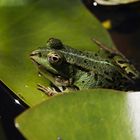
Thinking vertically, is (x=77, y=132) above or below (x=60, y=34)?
below

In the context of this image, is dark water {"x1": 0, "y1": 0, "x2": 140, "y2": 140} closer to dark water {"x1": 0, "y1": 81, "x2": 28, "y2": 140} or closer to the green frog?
the green frog

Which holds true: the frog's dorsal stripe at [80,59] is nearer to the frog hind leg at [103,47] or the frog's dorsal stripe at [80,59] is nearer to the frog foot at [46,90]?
the frog hind leg at [103,47]

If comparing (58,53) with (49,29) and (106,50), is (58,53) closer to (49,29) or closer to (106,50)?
(49,29)

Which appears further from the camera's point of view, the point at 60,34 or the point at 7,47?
the point at 60,34

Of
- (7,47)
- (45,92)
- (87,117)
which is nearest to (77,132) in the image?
(87,117)

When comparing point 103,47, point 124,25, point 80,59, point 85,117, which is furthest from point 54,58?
point 124,25

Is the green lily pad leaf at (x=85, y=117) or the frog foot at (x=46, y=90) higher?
the frog foot at (x=46, y=90)

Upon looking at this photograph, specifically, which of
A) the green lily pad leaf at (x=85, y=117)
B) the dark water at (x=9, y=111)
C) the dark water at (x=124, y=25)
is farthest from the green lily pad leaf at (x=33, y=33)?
the dark water at (x=124, y=25)
